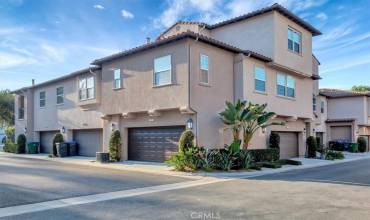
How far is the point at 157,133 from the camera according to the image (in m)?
20.1

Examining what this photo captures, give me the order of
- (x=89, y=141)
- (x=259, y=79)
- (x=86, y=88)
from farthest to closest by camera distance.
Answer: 1. (x=89, y=141)
2. (x=86, y=88)
3. (x=259, y=79)

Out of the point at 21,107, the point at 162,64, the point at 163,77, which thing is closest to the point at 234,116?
the point at 163,77

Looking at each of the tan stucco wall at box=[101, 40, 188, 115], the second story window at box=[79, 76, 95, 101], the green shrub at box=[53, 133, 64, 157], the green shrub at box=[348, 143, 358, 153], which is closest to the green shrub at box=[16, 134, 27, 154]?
the green shrub at box=[53, 133, 64, 157]

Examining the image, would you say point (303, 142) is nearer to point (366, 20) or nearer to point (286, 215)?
point (366, 20)

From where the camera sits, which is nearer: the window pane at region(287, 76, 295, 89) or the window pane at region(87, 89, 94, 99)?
the window pane at region(287, 76, 295, 89)

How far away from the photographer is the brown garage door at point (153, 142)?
19.2 meters

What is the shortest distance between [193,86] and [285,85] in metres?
Answer: 8.63

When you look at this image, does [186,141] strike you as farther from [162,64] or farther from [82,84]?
[82,84]

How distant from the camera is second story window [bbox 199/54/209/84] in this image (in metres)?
18.0

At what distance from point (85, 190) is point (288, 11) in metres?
16.2

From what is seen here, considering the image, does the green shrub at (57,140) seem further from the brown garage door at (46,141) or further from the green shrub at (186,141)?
the green shrub at (186,141)

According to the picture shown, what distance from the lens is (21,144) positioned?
30.2 meters

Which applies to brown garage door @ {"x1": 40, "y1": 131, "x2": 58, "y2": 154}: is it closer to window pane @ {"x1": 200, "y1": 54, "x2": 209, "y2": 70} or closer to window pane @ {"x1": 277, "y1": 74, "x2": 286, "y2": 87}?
window pane @ {"x1": 200, "y1": 54, "x2": 209, "y2": 70}

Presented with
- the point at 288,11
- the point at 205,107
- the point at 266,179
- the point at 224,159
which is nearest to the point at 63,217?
the point at 266,179
